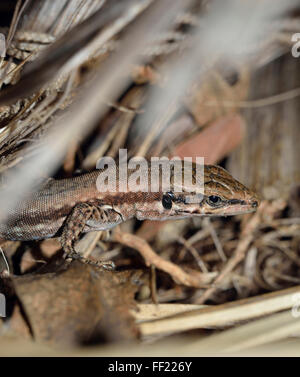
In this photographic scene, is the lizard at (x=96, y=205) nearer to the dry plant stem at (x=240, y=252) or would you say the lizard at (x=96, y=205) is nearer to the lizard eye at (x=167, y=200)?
the lizard eye at (x=167, y=200)

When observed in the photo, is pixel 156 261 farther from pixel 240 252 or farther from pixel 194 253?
pixel 240 252

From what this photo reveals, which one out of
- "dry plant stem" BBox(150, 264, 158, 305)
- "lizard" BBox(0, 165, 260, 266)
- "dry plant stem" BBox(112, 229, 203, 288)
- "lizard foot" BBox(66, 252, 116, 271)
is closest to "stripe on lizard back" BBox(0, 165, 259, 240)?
"lizard" BBox(0, 165, 260, 266)

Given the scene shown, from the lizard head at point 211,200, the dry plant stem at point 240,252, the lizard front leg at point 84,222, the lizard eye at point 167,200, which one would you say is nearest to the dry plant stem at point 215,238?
the dry plant stem at point 240,252

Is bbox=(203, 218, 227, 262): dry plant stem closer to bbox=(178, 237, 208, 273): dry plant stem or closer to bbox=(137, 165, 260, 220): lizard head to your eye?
bbox=(178, 237, 208, 273): dry plant stem

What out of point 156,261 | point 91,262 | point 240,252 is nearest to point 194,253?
point 240,252

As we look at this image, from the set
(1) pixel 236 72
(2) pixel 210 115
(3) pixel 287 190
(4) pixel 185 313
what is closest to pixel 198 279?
(4) pixel 185 313
